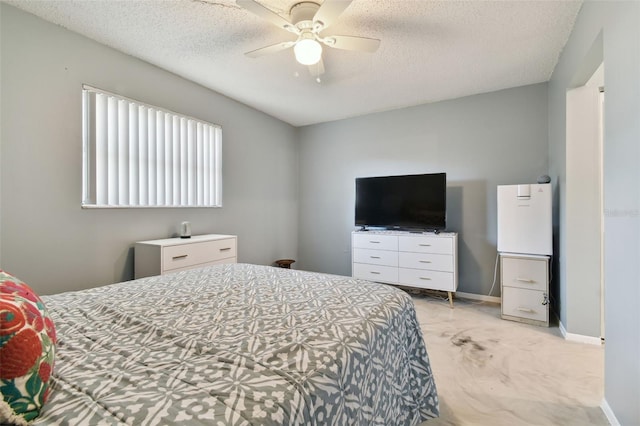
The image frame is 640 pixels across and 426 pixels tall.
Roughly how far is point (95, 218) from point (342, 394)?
256 centimetres

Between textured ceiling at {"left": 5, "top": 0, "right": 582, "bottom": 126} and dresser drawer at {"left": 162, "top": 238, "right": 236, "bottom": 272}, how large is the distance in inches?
69.4

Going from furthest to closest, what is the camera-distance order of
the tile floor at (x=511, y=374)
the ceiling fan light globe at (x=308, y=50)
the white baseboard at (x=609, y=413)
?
the ceiling fan light globe at (x=308, y=50)
the tile floor at (x=511, y=374)
the white baseboard at (x=609, y=413)

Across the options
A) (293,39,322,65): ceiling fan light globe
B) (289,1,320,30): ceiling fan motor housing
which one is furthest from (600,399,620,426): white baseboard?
(289,1,320,30): ceiling fan motor housing

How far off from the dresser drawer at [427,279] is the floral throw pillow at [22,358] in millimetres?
3276

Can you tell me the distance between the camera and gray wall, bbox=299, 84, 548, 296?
3273 millimetres

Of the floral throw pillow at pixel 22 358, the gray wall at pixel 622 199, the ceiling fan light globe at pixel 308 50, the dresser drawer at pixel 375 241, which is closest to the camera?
the floral throw pillow at pixel 22 358

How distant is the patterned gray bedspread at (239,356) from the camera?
0.64 metres

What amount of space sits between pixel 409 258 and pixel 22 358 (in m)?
3.32

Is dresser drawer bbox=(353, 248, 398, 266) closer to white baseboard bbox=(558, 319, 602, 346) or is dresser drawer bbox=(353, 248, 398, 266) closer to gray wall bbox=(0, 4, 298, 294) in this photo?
white baseboard bbox=(558, 319, 602, 346)

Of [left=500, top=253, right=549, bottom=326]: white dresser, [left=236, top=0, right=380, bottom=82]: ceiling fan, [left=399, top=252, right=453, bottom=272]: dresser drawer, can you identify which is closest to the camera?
[left=236, top=0, right=380, bottom=82]: ceiling fan

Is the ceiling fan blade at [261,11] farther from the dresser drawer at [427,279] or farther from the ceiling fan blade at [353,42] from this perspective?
the dresser drawer at [427,279]

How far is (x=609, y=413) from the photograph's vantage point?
58.3 inches

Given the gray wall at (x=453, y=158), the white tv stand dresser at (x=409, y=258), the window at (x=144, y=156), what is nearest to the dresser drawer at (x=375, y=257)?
the white tv stand dresser at (x=409, y=258)

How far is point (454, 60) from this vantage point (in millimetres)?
2666
